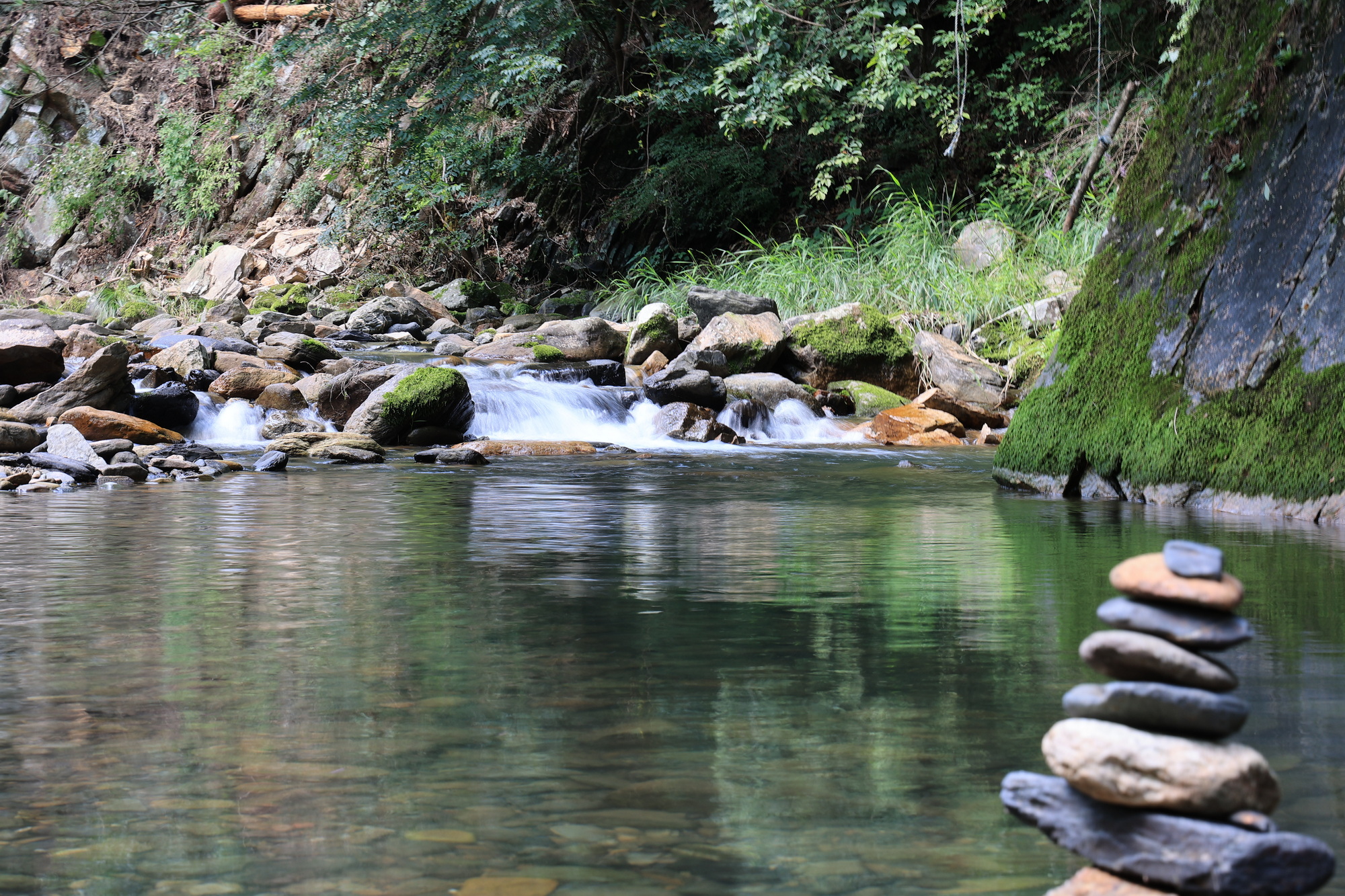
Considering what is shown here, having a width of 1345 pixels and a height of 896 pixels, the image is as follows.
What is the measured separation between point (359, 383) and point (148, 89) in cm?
2099

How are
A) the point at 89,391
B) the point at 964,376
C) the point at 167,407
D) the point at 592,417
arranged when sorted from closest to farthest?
1. the point at 89,391
2. the point at 167,407
3. the point at 592,417
4. the point at 964,376

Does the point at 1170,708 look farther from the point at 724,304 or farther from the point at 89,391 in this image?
the point at 724,304

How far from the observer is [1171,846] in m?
1.22

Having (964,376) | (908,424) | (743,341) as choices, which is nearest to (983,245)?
(964,376)

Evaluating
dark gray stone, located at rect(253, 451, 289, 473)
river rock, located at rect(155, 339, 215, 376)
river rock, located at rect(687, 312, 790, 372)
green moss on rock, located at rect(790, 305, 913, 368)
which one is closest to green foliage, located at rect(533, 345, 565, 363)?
river rock, located at rect(687, 312, 790, 372)

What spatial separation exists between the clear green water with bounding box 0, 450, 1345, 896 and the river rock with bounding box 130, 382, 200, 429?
6.14m

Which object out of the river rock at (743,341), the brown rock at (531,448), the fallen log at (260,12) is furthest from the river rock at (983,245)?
the fallen log at (260,12)

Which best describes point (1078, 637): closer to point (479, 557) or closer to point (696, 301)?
point (479, 557)

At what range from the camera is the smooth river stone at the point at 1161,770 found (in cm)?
122

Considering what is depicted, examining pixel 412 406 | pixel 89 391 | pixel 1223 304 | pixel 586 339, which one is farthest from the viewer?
pixel 586 339

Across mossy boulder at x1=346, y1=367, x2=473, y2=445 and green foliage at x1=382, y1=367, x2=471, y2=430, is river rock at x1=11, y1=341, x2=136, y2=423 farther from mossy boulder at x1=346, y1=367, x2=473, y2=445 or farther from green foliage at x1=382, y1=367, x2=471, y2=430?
green foliage at x1=382, y1=367, x2=471, y2=430

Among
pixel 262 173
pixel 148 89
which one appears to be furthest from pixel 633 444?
pixel 148 89

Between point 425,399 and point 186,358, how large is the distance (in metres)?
3.56

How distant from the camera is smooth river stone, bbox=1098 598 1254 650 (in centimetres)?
125
